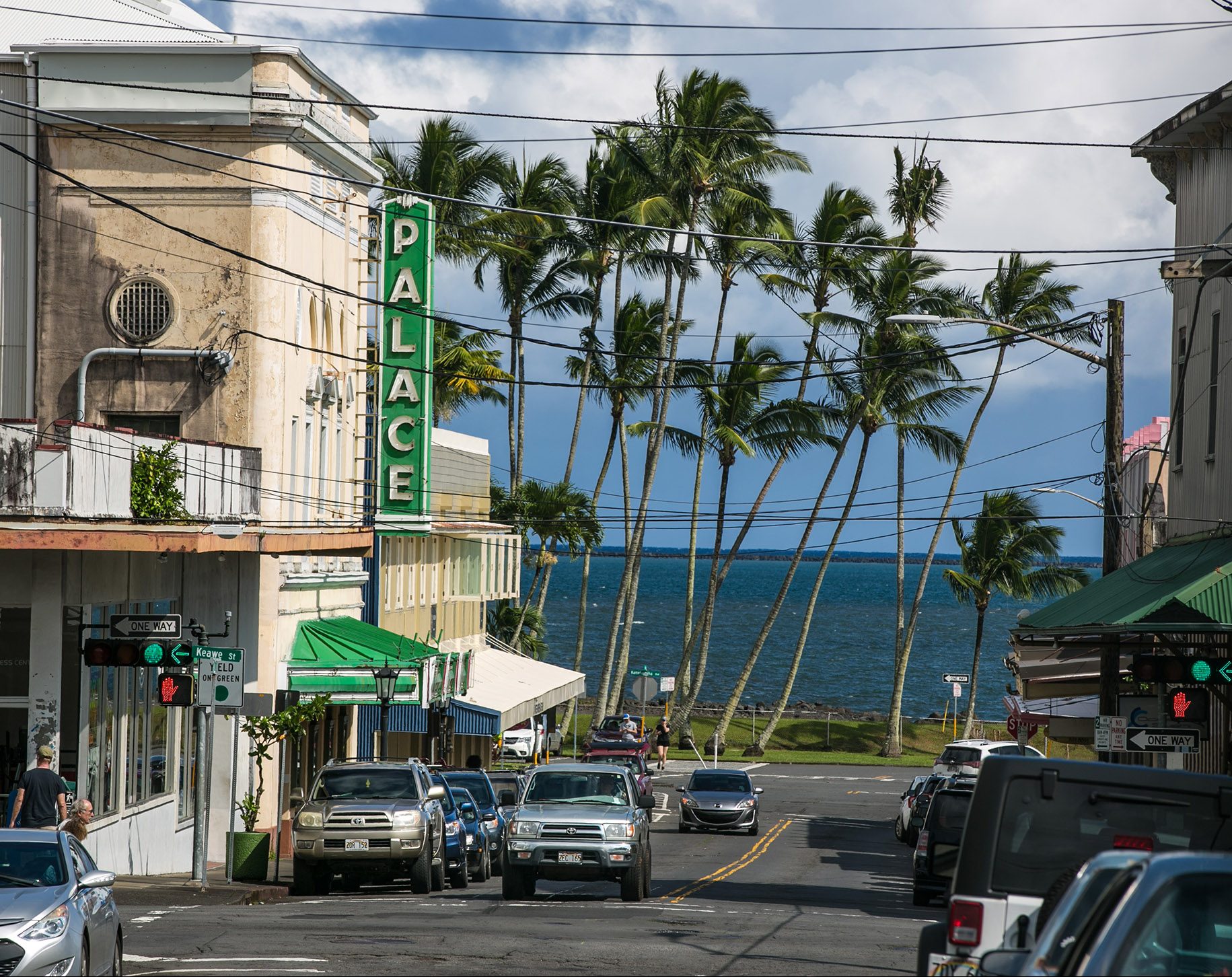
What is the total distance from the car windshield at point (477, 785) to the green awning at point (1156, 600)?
1043 centimetres

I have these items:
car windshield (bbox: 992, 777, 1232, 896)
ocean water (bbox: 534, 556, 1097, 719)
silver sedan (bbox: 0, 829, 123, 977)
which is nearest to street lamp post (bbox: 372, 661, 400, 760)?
silver sedan (bbox: 0, 829, 123, 977)

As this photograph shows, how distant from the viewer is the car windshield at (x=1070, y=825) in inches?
364

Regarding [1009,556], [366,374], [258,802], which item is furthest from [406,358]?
[1009,556]

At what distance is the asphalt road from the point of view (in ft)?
46.0

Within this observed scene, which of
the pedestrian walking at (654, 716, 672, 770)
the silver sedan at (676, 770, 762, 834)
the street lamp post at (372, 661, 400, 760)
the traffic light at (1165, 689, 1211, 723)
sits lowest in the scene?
Answer: the pedestrian walking at (654, 716, 672, 770)

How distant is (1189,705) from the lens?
2242 centimetres

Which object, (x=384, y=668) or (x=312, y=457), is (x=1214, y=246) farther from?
(x=312, y=457)

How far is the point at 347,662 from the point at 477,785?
11.2 feet

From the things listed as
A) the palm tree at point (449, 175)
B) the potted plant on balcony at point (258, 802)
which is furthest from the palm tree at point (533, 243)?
the potted plant on balcony at point (258, 802)

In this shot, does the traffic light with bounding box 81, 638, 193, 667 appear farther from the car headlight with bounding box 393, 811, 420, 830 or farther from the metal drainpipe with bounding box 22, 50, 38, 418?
the metal drainpipe with bounding box 22, 50, 38, 418

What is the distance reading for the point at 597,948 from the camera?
15094 millimetres

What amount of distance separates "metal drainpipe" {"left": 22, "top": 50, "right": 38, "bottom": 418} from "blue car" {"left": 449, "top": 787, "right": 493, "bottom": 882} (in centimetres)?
1015

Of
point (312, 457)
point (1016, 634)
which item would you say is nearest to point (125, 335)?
point (312, 457)

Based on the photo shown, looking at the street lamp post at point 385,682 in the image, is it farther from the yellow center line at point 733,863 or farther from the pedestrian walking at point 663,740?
the pedestrian walking at point 663,740
